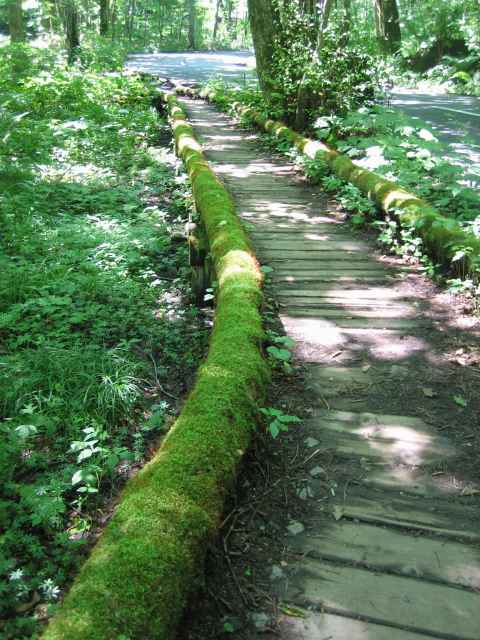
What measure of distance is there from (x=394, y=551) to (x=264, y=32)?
1286 centimetres

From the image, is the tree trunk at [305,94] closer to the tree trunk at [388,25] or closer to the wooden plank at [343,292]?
the wooden plank at [343,292]

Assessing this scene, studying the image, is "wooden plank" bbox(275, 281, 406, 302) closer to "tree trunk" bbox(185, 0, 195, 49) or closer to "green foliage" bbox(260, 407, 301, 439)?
"green foliage" bbox(260, 407, 301, 439)

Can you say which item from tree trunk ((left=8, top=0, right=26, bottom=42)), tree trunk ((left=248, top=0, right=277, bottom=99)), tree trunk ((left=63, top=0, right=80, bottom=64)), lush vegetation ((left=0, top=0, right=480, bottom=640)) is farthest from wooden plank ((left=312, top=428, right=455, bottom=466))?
tree trunk ((left=63, top=0, right=80, bottom=64))

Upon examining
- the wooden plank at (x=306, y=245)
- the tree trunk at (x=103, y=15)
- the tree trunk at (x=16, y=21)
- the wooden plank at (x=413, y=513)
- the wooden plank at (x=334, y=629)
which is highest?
the tree trunk at (x=103, y=15)

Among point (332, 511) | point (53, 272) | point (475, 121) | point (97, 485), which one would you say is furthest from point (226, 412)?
point (475, 121)

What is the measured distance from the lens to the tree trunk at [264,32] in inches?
504

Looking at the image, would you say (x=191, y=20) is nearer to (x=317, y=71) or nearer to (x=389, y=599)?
(x=317, y=71)

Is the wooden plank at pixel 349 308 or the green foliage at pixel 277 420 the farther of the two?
the wooden plank at pixel 349 308

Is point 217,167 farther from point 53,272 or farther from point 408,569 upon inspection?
point 408,569

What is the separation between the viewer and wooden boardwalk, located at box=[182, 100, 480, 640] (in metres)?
2.42

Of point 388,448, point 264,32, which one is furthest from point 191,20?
point 388,448

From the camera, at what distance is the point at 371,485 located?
315cm

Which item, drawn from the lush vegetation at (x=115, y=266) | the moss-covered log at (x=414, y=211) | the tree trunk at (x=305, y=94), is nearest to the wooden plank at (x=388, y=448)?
the lush vegetation at (x=115, y=266)

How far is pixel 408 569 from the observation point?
262 centimetres
